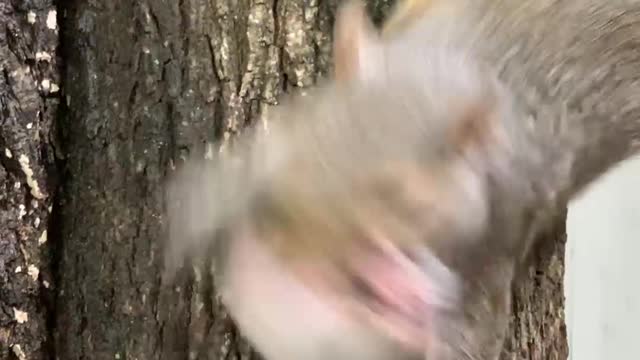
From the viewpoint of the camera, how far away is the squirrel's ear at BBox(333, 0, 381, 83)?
68 centimetres

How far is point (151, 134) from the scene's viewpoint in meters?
0.93

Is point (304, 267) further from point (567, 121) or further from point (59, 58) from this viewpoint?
point (59, 58)

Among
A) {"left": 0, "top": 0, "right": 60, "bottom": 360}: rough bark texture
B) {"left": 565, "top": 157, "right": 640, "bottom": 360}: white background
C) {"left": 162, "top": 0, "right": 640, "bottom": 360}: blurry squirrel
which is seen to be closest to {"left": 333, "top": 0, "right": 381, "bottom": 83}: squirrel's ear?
{"left": 162, "top": 0, "right": 640, "bottom": 360}: blurry squirrel

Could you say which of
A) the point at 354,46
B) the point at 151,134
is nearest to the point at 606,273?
the point at 151,134

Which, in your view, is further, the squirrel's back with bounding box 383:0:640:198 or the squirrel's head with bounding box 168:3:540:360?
the squirrel's back with bounding box 383:0:640:198

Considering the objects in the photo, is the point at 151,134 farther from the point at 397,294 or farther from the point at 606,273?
the point at 606,273

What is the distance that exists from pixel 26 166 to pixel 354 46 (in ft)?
1.16

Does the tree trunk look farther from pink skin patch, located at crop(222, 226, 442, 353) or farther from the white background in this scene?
the white background

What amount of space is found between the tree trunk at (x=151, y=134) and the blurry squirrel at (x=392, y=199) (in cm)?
15

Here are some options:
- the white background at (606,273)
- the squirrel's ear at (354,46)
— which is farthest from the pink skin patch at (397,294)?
the white background at (606,273)

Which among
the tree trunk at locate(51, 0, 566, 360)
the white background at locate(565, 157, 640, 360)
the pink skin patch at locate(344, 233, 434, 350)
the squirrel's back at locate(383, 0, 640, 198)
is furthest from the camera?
the white background at locate(565, 157, 640, 360)

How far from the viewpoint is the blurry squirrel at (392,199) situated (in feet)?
1.98

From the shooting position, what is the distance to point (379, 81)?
26.0 inches

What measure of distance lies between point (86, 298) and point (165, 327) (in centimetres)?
7
